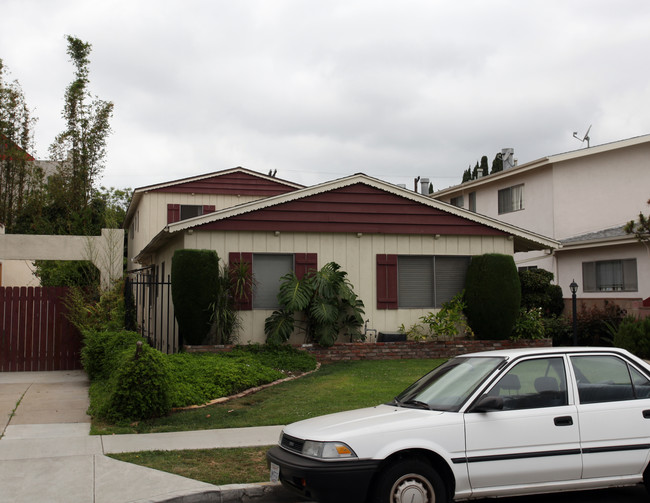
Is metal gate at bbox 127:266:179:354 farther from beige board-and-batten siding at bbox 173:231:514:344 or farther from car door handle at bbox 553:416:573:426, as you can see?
car door handle at bbox 553:416:573:426

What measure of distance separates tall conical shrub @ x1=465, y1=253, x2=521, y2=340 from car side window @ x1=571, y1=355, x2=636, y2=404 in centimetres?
1011

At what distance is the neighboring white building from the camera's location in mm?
23094

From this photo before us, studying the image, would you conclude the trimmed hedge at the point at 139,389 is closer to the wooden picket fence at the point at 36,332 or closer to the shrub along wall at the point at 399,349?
the shrub along wall at the point at 399,349

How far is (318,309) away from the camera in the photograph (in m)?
15.5

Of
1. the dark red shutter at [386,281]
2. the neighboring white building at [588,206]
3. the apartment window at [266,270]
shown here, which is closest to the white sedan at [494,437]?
the apartment window at [266,270]

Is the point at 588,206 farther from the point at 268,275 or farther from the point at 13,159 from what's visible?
the point at 13,159

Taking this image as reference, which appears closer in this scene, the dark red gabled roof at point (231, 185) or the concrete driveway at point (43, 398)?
the concrete driveway at point (43, 398)

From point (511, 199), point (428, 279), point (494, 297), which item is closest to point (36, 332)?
point (428, 279)

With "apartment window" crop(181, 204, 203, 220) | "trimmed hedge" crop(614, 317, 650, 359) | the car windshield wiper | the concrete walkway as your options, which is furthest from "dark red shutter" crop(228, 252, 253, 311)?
"apartment window" crop(181, 204, 203, 220)

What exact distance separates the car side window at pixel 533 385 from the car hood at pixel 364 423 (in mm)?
624

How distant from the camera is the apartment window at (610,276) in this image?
22062 millimetres

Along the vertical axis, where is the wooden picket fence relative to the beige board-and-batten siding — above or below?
below

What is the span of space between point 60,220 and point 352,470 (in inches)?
1117

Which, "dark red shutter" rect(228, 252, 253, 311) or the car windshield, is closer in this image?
the car windshield
